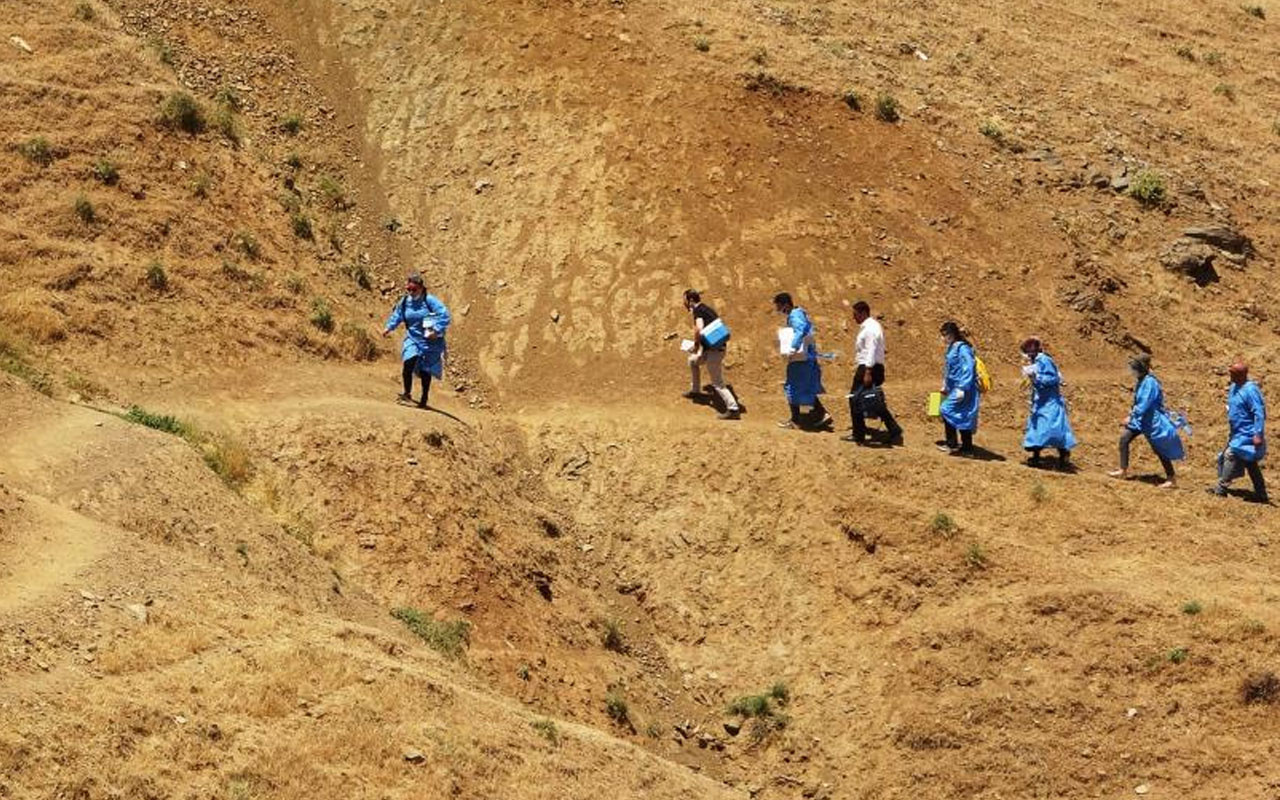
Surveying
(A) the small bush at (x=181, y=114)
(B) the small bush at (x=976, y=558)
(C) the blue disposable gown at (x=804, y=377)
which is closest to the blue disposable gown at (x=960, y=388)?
(C) the blue disposable gown at (x=804, y=377)

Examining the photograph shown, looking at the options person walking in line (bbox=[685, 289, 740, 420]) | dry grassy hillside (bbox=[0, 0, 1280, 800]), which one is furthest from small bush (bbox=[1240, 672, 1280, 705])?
person walking in line (bbox=[685, 289, 740, 420])

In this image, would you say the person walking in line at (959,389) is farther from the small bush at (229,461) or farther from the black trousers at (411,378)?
the small bush at (229,461)

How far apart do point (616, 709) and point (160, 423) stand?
550cm

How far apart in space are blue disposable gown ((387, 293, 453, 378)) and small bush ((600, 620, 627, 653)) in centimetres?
381

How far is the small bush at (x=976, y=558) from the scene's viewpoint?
16.1 meters

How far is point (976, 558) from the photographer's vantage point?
1612 centimetres

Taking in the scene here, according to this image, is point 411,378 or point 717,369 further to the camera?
point 717,369

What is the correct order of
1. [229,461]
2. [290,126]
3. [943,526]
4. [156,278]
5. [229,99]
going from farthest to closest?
1. [290,126]
2. [229,99]
3. [156,278]
4. [943,526]
5. [229,461]

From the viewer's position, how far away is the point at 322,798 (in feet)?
34.9

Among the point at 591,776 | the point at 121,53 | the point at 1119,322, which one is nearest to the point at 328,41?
the point at 121,53

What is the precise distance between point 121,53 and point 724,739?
1355 cm

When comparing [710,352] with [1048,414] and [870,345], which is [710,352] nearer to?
[870,345]

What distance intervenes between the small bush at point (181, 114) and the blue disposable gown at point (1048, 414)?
1180cm

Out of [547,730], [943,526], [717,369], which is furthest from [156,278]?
[943,526]
